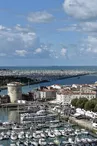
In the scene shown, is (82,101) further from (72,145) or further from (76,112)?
(72,145)

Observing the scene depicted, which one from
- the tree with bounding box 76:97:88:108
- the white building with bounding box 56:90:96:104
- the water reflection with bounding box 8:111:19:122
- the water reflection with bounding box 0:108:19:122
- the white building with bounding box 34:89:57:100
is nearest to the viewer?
the water reflection with bounding box 8:111:19:122

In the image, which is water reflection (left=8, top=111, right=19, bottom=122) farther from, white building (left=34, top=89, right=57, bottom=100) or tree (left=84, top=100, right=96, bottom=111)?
white building (left=34, top=89, right=57, bottom=100)

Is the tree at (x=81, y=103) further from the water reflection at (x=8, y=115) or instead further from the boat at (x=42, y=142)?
the boat at (x=42, y=142)

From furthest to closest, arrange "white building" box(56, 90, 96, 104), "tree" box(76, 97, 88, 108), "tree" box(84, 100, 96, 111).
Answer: "white building" box(56, 90, 96, 104) → "tree" box(76, 97, 88, 108) → "tree" box(84, 100, 96, 111)

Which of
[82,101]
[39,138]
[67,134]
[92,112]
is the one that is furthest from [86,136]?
[82,101]

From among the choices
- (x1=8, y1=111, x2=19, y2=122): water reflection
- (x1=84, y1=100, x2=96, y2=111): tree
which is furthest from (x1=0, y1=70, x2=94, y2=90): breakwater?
(x1=84, y1=100, x2=96, y2=111): tree

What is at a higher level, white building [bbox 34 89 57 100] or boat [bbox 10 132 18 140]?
white building [bbox 34 89 57 100]

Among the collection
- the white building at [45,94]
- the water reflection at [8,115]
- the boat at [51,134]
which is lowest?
the water reflection at [8,115]

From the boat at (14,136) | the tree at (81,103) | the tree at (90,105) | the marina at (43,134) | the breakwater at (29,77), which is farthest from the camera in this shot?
the breakwater at (29,77)

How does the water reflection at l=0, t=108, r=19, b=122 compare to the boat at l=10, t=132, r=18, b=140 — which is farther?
the water reflection at l=0, t=108, r=19, b=122

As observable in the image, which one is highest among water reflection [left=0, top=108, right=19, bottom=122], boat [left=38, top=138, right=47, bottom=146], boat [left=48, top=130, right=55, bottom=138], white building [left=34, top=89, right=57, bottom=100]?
white building [left=34, top=89, right=57, bottom=100]

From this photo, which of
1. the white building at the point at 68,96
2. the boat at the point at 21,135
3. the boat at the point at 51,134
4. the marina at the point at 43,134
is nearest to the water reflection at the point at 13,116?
the marina at the point at 43,134
